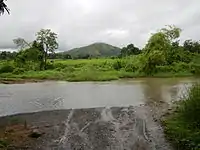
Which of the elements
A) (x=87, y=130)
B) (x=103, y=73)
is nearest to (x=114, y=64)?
(x=103, y=73)

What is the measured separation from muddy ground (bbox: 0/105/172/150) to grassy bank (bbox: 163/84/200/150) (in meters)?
0.42

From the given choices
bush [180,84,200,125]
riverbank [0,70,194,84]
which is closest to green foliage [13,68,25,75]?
riverbank [0,70,194,84]

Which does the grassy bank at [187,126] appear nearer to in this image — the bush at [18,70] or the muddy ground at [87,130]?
the muddy ground at [87,130]

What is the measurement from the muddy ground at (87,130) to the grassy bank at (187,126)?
1.36 ft

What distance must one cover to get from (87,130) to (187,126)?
4.15 meters

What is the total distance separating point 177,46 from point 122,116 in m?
47.0

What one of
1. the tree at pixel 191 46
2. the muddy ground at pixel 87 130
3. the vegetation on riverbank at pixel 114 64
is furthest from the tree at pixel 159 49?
the muddy ground at pixel 87 130

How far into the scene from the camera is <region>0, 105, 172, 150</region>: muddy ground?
11.2 m

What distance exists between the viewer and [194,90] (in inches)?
466

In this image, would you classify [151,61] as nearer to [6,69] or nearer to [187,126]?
[6,69]

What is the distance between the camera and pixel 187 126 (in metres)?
11.0

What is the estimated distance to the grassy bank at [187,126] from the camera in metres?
10.0

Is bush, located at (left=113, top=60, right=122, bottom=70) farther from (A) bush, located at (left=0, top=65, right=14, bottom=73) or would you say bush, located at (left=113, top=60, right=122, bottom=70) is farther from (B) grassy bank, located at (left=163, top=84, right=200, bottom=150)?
(B) grassy bank, located at (left=163, top=84, right=200, bottom=150)

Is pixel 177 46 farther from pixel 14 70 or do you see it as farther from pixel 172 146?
pixel 172 146
